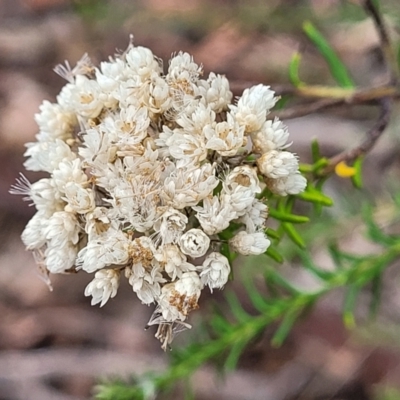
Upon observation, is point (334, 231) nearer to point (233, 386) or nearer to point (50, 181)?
point (233, 386)

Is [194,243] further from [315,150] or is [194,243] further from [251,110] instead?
[315,150]

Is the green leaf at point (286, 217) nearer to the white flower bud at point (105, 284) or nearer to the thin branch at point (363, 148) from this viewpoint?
the thin branch at point (363, 148)

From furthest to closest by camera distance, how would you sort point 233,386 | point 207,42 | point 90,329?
1. point 207,42
2. point 90,329
3. point 233,386

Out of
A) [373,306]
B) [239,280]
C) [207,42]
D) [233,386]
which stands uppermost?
[207,42]

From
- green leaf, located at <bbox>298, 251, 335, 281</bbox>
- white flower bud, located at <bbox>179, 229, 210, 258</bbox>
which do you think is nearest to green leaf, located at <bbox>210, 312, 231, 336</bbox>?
green leaf, located at <bbox>298, 251, 335, 281</bbox>

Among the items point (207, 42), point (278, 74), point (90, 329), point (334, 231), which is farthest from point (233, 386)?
point (207, 42)

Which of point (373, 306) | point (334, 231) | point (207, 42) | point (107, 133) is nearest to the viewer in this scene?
point (107, 133)

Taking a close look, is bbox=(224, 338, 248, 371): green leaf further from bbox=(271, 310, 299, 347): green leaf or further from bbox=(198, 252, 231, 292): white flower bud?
bbox=(198, 252, 231, 292): white flower bud

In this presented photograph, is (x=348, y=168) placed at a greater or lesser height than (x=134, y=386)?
greater
